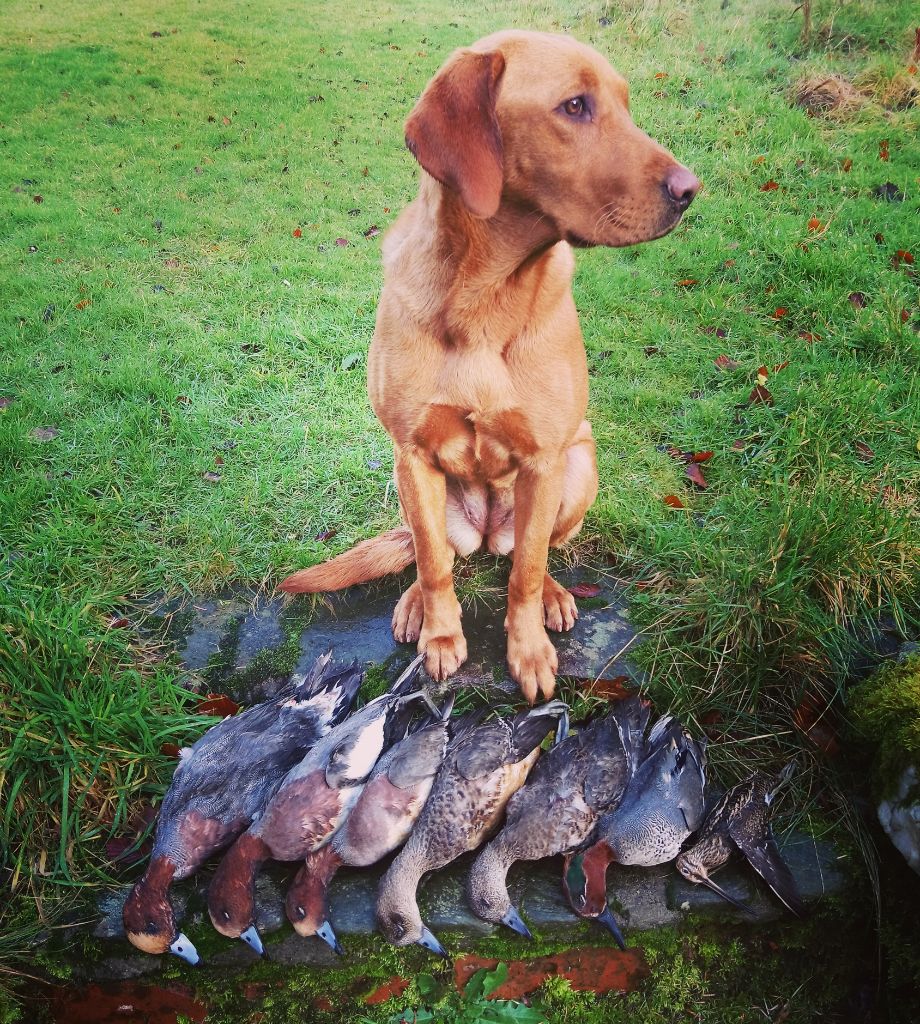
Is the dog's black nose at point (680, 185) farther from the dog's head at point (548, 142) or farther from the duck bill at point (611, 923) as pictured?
the duck bill at point (611, 923)

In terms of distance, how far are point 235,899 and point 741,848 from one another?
139 centimetres

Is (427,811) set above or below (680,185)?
below

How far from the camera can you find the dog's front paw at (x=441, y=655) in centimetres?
245

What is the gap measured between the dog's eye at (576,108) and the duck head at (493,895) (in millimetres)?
1922

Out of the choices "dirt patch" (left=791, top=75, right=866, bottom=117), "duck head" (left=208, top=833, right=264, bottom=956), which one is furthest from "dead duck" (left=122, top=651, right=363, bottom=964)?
"dirt patch" (left=791, top=75, right=866, bottom=117)

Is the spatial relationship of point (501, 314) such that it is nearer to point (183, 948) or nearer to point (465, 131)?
point (465, 131)

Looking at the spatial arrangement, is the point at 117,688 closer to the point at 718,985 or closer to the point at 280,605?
the point at 280,605

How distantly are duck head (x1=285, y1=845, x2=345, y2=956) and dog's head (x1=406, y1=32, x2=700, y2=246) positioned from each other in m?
1.76

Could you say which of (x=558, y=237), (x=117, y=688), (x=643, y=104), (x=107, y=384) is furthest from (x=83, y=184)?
(x=558, y=237)

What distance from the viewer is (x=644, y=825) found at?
2.00 metres

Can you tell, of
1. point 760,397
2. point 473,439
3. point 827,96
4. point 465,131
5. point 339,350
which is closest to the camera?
point 465,131

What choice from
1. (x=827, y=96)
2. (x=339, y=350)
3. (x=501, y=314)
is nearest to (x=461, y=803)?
(x=501, y=314)

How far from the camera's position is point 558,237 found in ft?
5.98

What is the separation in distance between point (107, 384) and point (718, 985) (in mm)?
3945
